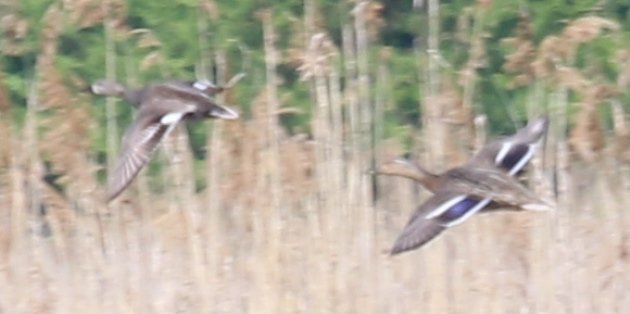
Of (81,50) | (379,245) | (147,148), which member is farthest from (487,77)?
(147,148)

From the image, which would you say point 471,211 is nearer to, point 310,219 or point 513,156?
point 513,156

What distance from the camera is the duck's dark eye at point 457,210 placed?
6379mm

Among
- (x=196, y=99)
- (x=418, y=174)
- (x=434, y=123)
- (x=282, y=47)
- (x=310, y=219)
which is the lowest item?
(x=310, y=219)

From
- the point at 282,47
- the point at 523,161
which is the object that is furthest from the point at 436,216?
the point at 282,47

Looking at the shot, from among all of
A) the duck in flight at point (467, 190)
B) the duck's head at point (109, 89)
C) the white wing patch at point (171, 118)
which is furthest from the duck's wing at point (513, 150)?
the duck's head at point (109, 89)

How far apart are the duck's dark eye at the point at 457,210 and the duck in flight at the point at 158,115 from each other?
694mm

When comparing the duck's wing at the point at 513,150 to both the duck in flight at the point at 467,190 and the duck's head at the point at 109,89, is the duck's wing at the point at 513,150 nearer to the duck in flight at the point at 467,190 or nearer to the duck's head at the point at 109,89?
the duck in flight at the point at 467,190

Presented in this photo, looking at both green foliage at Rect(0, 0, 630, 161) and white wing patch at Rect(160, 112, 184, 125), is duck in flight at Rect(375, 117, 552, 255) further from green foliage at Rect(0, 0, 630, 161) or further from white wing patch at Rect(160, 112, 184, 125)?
green foliage at Rect(0, 0, 630, 161)

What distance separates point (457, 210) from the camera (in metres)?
6.40

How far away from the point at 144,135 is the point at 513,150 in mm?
1198

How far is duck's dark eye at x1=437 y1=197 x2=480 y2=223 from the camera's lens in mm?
6379

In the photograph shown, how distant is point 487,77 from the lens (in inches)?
382

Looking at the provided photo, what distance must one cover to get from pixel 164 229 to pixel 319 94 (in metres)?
0.66

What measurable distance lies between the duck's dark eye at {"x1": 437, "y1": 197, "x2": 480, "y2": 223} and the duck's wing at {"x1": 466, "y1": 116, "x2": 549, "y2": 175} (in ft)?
0.93
